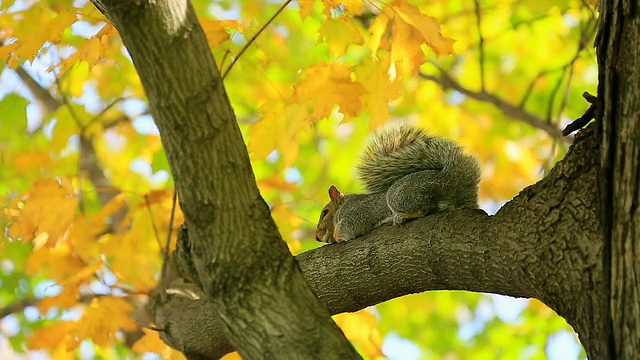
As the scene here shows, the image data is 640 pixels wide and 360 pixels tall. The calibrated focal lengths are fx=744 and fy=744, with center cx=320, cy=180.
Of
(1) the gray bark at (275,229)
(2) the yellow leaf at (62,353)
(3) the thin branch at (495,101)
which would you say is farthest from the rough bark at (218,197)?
(3) the thin branch at (495,101)

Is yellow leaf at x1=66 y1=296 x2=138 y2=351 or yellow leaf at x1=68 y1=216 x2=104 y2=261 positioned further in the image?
yellow leaf at x1=68 y1=216 x2=104 y2=261

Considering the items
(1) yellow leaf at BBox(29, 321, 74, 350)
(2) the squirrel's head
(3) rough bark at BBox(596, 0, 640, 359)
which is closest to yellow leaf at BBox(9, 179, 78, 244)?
(1) yellow leaf at BBox(29, 321, 74, 350)

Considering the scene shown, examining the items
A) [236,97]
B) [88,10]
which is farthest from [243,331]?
[236,97]

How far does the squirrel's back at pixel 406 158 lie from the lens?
276cm

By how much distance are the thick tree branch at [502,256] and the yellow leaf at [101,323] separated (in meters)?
0.97

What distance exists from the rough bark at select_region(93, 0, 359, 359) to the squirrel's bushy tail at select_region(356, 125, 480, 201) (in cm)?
105

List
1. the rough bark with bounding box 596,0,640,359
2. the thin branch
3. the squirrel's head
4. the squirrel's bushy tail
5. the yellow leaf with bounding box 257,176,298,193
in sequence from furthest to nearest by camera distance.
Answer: the thin branch < the yellow leaf with bounding box 257,176,298,193 < the squirrel's head < the squirrel's bushy tail < the rough bark with bounding box 596,0,640,359

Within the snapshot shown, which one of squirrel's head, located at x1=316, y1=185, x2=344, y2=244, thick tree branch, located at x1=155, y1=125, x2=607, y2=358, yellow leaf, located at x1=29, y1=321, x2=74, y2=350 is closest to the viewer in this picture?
thick tree branch, located at x1=155, y1=125, x2=607, y2=358

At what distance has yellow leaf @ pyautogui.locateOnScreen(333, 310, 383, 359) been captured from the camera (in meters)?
3.32

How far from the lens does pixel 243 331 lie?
5.92 feet

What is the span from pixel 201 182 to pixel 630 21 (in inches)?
42.6

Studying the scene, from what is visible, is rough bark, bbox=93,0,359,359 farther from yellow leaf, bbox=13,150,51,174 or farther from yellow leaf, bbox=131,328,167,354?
yellow leaf, bbox=13,150,51,174

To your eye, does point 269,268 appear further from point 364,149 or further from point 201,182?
point 364,149

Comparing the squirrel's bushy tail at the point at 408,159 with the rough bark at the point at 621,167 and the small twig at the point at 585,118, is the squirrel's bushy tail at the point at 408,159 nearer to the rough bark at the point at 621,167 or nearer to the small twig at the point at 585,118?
the small twig at the point at 585,118
